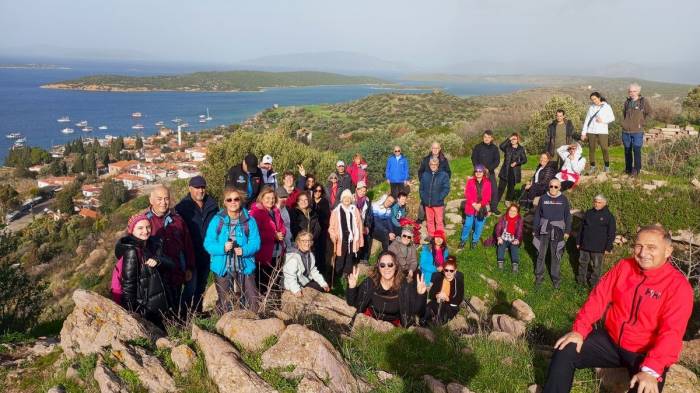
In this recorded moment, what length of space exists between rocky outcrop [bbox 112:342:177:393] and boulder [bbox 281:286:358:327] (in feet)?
4.74

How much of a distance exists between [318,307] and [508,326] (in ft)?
9.13

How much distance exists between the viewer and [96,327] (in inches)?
149

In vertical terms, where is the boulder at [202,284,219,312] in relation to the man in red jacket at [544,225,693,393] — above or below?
below

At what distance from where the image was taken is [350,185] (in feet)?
31.1

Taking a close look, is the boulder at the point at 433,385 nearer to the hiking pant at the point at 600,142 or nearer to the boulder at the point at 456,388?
the boulder at the point at 456,388


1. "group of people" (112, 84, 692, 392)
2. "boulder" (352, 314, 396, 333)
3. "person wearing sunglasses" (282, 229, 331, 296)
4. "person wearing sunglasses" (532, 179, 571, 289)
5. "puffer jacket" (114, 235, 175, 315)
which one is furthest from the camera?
"person wearing sunglasses" (532, 179, 571, 289)

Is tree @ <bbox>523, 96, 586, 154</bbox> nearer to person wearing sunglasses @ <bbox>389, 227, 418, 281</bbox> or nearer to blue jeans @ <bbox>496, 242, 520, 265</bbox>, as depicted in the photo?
blue jeans @ <bbox>496, 242, 520, 265</bbox>

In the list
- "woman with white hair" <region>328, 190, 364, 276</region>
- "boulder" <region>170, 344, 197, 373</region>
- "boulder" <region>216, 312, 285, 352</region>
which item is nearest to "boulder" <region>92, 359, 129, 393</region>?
"boulder" <region>170, 344, 197, 373</region>

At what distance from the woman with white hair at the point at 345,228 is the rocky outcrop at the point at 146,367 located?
12.2 ft

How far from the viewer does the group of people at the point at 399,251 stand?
3.21 metres

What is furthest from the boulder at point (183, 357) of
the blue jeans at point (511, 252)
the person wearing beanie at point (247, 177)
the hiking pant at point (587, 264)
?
the hiking pant at point (587, 264)

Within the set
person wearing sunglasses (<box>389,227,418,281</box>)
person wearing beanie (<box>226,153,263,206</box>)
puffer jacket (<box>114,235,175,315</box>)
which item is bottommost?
person wearing sunglasses (<box>389,227,418,281</box>)

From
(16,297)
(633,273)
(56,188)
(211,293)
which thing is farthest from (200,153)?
(633,273)

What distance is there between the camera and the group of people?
3.21 m
